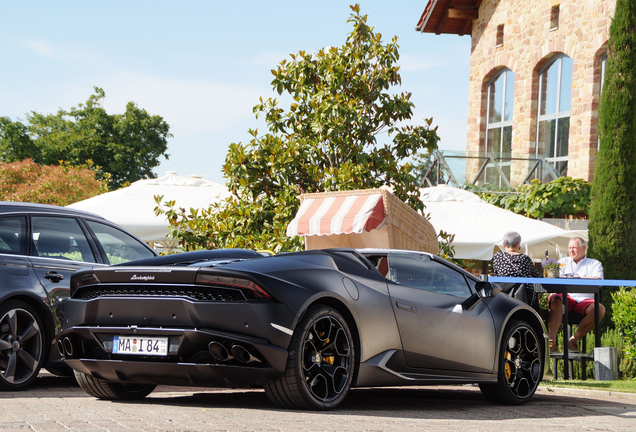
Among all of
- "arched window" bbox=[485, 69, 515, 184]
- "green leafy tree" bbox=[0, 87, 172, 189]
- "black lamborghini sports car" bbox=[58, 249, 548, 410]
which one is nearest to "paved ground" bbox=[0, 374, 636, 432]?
"black lamborghini sports car" bbox=[58, 249, 548, 410]

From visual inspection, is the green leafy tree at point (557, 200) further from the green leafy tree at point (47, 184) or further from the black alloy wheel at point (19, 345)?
the green leafy tree at point (47, 184)

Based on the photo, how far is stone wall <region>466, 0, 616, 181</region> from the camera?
67.1ft

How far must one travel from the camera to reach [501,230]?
49.1 feet

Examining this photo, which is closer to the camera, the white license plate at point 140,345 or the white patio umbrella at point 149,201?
the white license plate at point 140,345

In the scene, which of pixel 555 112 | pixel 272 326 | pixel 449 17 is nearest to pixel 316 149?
pixel 272 326

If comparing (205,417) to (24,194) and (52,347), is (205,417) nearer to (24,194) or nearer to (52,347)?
(52,347)

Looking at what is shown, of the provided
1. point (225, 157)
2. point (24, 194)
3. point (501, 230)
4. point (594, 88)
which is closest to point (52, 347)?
point (225, 157)

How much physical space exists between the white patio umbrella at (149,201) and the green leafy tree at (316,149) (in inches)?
92.7

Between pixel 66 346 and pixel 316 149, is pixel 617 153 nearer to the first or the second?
pixel 316 149

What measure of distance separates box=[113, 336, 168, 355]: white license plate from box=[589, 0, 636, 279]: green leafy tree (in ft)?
33.7

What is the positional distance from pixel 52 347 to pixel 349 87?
637 centimetres

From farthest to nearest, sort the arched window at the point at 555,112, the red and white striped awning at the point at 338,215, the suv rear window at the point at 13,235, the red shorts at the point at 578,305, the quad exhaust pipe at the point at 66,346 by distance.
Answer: the arched window at the point at 555,112 → the red shorts at the point at 578,305 → the red and white striped awning at the point at 338,215 → the suv rear window at the point at 13,235 → the quad exhaust pipe at the point at 66,346

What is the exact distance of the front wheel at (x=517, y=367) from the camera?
7.07m

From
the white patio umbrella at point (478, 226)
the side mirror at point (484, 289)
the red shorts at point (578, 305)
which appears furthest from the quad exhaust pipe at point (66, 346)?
the white patio umbrella at point (478, 226)
